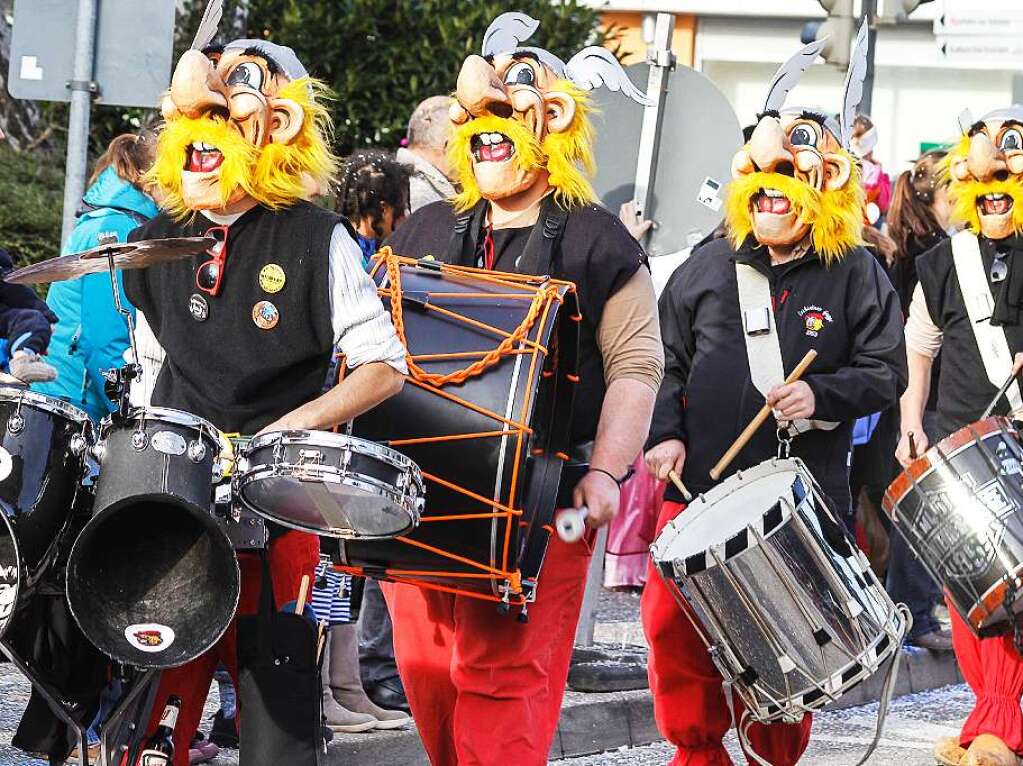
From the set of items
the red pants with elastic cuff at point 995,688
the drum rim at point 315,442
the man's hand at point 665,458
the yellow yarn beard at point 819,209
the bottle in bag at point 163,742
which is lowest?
the red pants with elastic cuff at point 995,688

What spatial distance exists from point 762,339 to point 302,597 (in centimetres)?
221

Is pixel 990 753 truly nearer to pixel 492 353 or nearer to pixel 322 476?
pixel 492 353

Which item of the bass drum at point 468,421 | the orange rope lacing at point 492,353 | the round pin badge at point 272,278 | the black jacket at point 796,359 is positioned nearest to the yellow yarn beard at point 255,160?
the round pin badge at point 272,278

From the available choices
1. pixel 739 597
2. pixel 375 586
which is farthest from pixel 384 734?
pixel 739 597

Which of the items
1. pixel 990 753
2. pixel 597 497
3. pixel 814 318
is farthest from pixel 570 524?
pixel 990 753

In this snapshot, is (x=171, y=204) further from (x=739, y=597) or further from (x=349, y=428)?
(x=739, y=597)

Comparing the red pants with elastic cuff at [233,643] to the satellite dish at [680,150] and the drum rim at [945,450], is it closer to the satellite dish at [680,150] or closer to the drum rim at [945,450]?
the drum rim at [945,450]

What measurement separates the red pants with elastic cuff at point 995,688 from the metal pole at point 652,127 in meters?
2.05

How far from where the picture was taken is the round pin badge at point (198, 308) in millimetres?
4367

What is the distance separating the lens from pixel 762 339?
6016 mm

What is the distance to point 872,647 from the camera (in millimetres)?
5391

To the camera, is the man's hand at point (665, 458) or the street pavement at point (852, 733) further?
the street pavement at point (852, 733)

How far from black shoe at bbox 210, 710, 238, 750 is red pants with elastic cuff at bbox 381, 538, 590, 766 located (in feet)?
4.10

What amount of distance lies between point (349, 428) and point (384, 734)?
219 cm
